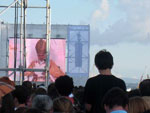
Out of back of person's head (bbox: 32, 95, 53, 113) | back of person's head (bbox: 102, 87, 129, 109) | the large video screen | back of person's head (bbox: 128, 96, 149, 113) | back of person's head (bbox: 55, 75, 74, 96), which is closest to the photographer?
back of person's head (bbox: 102, 87, 129, 109)

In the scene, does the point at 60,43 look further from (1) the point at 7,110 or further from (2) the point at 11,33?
(1) the point at 7,110

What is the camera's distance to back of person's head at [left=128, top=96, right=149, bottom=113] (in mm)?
5777

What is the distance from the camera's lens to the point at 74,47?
3697 centimetres

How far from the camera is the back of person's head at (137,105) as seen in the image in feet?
19.0

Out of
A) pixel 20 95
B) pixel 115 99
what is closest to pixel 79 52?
pixel 20 95

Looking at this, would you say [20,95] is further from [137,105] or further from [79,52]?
[79,52]

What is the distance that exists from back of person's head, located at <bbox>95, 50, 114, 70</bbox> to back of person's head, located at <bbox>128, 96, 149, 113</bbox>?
85 centimetres

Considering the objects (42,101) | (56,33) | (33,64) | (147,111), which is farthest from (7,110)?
(56,33)

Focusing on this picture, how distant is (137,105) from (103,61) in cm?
97

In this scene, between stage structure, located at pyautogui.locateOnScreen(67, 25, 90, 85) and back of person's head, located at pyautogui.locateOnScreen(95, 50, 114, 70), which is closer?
back of person's head, located at pyautogui.locateOnScreen(95, 50, 114, 70)

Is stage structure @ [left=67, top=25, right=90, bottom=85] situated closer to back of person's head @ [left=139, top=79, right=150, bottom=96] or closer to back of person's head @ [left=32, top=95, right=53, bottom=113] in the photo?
back of person's head @ [left=139, top=79, right=150, bottom=96]

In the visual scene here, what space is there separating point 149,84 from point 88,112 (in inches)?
46.0

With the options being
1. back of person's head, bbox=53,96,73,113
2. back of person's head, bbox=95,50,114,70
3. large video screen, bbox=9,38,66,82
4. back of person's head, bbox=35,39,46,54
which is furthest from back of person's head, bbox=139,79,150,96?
back of person's head, bbox=35,39,46,54

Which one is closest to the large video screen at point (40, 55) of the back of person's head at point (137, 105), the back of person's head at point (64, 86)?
the back of person's head at point (64, 86)
